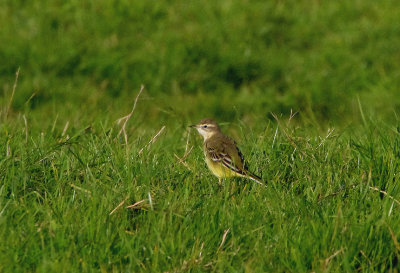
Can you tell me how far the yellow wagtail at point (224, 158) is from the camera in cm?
607

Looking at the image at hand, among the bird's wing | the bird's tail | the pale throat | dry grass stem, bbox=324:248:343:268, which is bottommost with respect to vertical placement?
the pale throat

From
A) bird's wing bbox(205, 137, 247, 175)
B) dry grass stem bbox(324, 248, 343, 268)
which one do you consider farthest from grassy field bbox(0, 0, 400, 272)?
bird's wing bbox(205, 137, 247, 175)

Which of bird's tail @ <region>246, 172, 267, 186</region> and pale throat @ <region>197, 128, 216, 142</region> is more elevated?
bird's tail @ <region>246, 172, 267, 186</region>

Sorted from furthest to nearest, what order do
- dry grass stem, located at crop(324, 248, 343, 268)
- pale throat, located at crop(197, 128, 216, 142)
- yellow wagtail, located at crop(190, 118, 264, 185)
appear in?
pale throat, located at crop(197, 128, 216, 142), yellow wagtail, located at crop(190, 118, 264, 185), dry grass stem, located at crop(324, 248, 343, 268)

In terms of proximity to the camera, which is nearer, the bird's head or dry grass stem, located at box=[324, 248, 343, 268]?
dry grass stem, located at box=[324, 248, 343, 268]

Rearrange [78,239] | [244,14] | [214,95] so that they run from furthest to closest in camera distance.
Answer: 1. [244,14]
2. [214,95]
3. [78,239]

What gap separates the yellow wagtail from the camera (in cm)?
607

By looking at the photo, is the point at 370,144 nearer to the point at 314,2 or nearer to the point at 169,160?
the point at 169,160

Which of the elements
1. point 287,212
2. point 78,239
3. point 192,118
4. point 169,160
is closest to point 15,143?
point 169,160

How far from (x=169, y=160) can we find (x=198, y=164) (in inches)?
9.1

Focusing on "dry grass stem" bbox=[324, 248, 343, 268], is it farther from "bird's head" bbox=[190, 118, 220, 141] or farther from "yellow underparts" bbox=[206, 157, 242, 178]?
"bird's head" bbox=[190, 118, 220, 141]

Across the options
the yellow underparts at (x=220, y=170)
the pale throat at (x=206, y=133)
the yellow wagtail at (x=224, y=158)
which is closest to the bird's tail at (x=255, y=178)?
the yellow wagtail at (x=224, y=158)

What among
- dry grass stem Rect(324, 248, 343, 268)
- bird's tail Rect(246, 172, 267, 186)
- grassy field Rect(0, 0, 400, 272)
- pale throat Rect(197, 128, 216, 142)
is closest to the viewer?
dry grass stem Rect(324, 248, 343, 268)

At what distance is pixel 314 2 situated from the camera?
13922 millimetres
